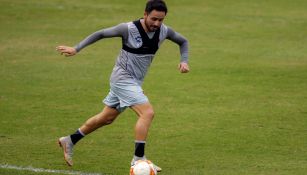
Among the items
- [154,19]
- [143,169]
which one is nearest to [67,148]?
[143,169]

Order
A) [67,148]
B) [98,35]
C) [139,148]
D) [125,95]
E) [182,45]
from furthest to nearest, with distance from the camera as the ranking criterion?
[182,45] → [67,148] → [125,95] → [98,35] → [139,148]

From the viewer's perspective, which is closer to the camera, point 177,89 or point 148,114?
point 148,114

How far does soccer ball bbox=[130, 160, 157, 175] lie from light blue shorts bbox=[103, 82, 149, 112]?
3.01 feet

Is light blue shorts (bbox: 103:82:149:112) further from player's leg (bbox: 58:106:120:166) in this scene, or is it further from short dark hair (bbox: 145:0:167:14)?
short dark hair (bbox: 145:0:167:14)

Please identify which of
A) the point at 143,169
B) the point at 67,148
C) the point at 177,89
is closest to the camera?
the point at 143,169

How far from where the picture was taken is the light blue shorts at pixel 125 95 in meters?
9.63

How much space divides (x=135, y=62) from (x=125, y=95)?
1.47 ft

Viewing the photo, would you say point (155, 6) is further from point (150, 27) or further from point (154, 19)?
point (150, 27)

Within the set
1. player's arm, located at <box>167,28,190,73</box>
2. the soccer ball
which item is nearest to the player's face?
player's arm, located at <box>167,28,190,73</box>

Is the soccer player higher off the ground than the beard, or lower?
lower

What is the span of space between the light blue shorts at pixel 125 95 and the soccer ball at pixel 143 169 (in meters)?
0.92

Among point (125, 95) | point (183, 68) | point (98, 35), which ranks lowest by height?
point (125, 95)

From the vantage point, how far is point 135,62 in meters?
9.81

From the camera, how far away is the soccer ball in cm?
894
